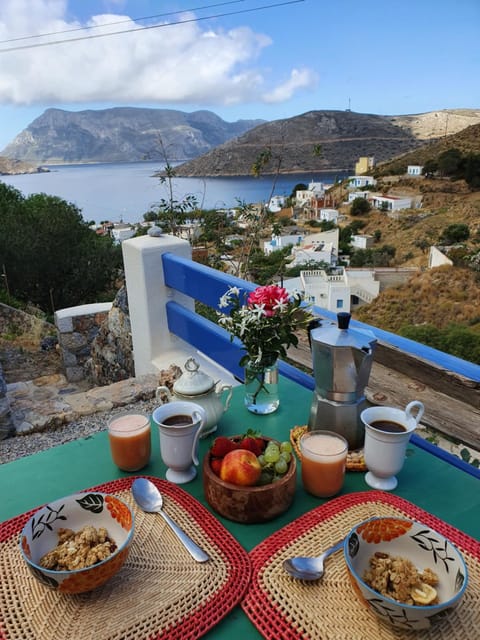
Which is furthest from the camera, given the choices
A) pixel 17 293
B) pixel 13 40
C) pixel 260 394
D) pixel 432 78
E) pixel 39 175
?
pixel 39 175

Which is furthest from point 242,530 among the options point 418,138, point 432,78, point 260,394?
point 418,138

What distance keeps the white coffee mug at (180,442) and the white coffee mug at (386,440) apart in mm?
360

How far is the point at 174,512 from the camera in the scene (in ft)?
3.01

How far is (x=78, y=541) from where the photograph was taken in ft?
2.54

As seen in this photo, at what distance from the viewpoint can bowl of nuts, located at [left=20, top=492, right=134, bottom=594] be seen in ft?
2.28

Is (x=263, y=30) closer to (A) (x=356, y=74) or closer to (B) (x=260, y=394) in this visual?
(A) (x=356, y=74)

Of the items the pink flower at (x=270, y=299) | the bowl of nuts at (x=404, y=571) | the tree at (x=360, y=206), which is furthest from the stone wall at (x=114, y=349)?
the tree at (x=360, y=206)

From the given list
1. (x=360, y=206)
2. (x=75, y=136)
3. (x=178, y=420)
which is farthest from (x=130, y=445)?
(x=75, y=136)

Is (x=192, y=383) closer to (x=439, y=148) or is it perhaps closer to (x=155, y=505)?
(x=155, y=505)

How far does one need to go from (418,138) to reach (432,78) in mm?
27239

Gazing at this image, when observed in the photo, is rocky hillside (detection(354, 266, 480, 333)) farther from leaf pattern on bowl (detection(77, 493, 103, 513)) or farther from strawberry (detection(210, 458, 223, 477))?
leaf pattern on bowl (detection(77, 493, 103, 513))

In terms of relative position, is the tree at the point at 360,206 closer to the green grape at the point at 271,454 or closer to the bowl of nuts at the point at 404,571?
the green grape at the point at 271,454

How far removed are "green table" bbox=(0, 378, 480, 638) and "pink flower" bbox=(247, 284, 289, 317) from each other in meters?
0.32

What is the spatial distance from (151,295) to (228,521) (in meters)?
1.75
